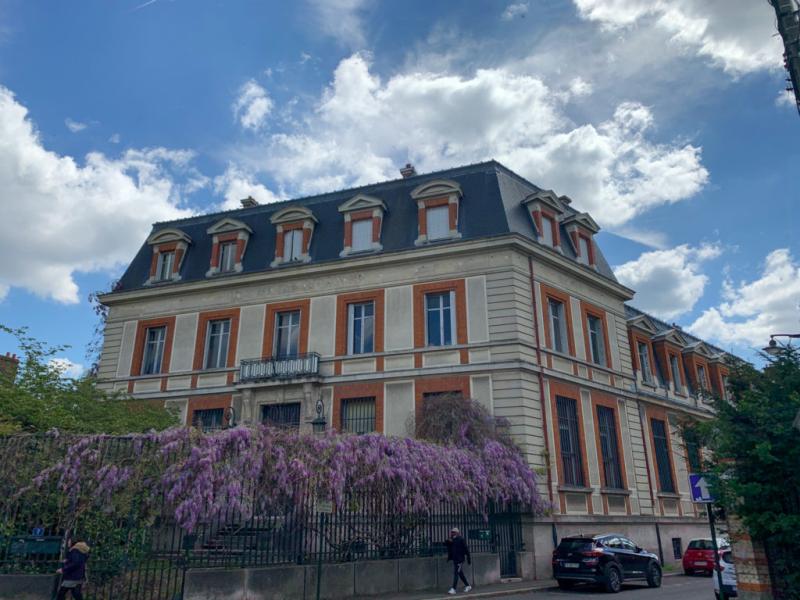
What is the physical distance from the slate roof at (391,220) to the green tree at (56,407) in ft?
25.7

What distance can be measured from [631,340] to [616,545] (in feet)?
48.0

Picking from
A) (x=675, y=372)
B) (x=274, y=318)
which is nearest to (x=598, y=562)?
(x=274, y=318)

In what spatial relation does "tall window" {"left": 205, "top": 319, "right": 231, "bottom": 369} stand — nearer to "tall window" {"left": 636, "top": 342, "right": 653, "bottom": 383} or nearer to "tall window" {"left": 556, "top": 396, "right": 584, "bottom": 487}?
"tall window" {"left": 556, "top": 396, "right": 584, "bottom": 487}

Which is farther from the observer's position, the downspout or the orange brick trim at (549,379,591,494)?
the orange brick trim at (549,379,591,494)

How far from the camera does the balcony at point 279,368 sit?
24953 mm

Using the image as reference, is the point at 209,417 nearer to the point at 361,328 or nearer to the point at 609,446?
the point at 361,328

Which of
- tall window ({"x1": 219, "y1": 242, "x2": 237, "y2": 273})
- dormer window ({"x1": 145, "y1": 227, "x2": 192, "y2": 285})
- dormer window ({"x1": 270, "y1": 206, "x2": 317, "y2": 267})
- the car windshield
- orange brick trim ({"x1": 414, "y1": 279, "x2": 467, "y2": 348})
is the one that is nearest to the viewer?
the car windshield

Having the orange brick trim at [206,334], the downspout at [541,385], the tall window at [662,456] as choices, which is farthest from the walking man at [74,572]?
the tall window at [662,456]

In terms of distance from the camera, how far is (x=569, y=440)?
77.9 ft

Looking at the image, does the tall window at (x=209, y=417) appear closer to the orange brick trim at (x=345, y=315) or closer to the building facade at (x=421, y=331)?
the building facade at (x=421, y=331)

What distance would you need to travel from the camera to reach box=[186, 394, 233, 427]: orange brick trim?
26141mm

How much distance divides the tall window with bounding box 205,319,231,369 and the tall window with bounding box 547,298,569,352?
534 inches

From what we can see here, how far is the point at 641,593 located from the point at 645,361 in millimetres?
16230

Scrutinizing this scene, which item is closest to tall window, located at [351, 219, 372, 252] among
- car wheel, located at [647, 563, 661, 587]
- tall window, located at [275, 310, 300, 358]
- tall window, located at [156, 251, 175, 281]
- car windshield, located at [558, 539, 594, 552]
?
tall window, located at [275, 310, 300, 358]
